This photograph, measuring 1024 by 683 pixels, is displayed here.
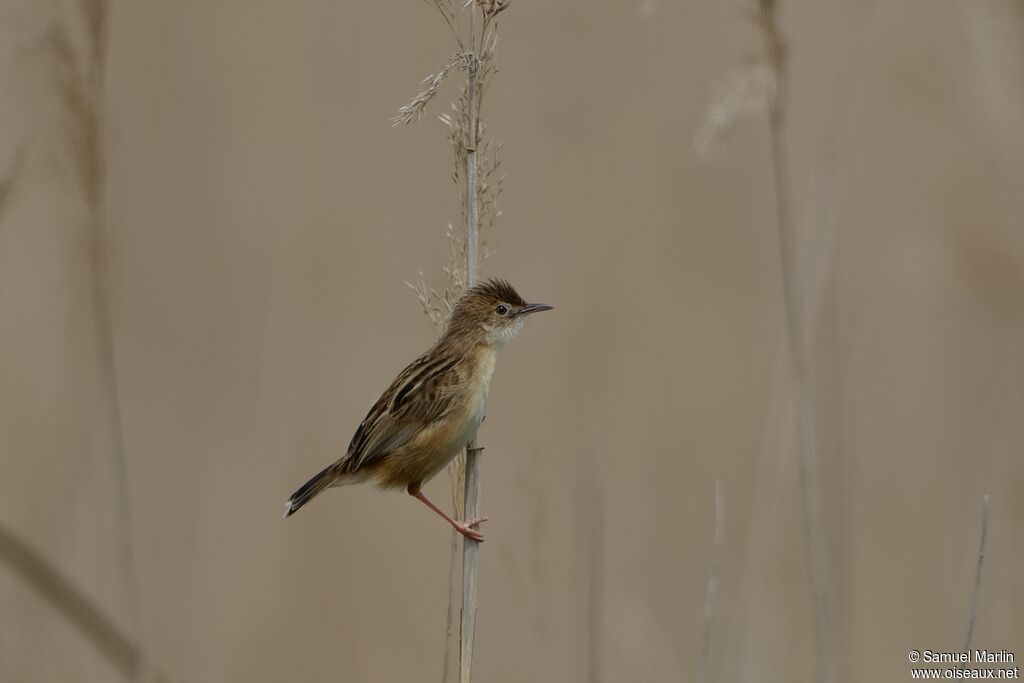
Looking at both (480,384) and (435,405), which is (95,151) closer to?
(435,405)

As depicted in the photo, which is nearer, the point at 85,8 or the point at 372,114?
the point at 85,8

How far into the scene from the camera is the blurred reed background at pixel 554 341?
4.20 metres

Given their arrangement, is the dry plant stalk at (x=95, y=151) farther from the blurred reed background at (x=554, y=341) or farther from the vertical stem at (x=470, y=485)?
the vertical stem at (x=470, y=485)

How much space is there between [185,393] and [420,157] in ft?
6.47

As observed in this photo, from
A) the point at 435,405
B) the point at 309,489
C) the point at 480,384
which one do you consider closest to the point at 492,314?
the point at 480,384

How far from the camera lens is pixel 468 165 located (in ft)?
10.0

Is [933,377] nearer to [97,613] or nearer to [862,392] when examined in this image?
[862,392]

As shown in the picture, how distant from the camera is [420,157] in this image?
691 cm

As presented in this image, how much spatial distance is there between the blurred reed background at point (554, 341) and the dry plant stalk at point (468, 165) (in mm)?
479

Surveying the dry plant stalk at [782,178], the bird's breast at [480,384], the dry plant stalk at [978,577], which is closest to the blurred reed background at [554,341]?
the bird's breast at [480,384]

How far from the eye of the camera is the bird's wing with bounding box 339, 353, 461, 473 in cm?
377

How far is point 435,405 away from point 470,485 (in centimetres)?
61

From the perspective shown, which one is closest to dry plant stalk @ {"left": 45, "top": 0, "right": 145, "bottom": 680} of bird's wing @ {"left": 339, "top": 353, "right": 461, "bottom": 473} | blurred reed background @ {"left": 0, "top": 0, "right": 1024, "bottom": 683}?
blurred reed background @ {"left": 0, "top": 0, "right": 1024, "bottom": 683}

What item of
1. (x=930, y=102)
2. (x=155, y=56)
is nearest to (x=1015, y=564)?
(x=930, y=102)
